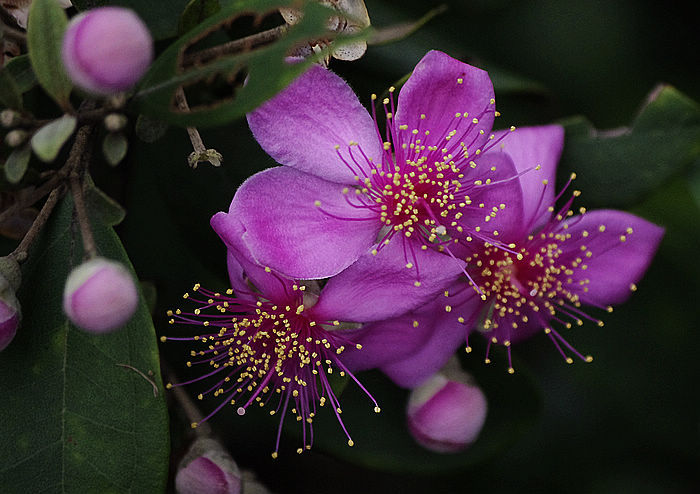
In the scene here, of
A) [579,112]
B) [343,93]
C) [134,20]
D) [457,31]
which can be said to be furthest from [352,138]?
[579,112]

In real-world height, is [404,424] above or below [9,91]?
below

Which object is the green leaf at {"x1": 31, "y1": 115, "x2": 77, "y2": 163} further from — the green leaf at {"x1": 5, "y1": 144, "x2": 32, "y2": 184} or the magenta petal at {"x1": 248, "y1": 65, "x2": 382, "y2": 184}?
the magenta petal at {"x1": 248, "y1": 65, "x2": 382, "y2": 184}

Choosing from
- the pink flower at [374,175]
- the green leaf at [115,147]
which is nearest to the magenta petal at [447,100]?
the pink flower at [374,175]

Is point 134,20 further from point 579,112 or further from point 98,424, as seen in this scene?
point 579,112

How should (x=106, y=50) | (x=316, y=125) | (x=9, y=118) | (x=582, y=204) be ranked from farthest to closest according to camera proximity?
(x=582, y=204)
(x=316, y=125)
(x=9, y=118)
(x=106, y=50)

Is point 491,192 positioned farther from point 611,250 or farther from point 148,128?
point 148,128

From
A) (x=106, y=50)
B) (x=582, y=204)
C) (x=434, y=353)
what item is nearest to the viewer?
(x=106, y=50)

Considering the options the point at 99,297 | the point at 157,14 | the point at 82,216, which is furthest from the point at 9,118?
the point at 157,14
